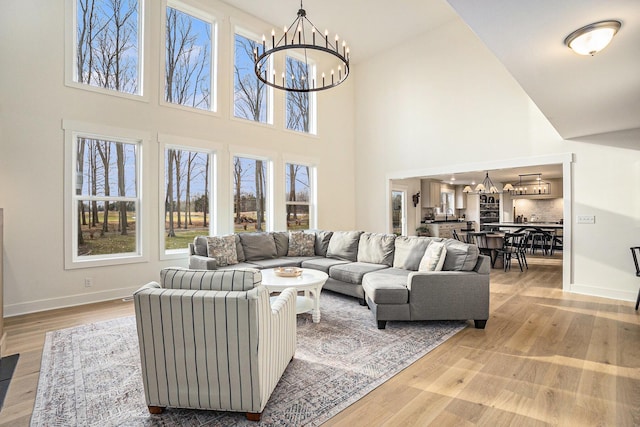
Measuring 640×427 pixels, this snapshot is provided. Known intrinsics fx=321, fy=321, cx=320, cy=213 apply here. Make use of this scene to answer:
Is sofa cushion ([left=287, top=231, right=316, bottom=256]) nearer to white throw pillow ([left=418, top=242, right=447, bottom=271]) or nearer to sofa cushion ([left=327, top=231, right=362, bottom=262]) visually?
sofa cushion ([left=327, top=231, right=362, bottom=262])

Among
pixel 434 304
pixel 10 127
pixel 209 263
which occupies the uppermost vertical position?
pixel 10 127

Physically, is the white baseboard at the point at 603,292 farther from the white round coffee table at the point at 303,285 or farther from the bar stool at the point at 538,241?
the white round coffee table at the point at 303,285

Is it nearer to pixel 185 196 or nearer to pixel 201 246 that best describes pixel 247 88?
pixel 185 196

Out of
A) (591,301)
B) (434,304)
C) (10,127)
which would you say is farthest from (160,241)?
(591,301)

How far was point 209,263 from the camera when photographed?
4.31 m

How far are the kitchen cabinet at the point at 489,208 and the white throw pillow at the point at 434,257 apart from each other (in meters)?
9.82

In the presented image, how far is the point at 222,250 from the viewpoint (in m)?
4.86

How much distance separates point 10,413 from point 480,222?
13.2 meters

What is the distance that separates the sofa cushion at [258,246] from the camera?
530 cm

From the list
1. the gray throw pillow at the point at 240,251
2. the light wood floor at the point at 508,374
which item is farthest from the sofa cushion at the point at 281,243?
the light wood floor at the point at 508,374

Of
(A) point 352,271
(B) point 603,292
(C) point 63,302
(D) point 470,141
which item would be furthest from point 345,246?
(C) point 63,302

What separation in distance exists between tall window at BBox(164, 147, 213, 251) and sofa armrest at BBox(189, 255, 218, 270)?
100 centimetres

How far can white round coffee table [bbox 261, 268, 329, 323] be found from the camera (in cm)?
342

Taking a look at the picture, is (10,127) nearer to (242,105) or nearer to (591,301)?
(242,105)
